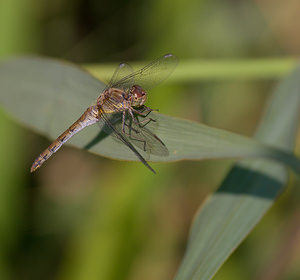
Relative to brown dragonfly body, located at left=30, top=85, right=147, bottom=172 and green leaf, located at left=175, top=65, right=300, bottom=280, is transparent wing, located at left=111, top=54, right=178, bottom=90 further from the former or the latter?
green leaf, located at left=175, top=65, right=300, bottom=280

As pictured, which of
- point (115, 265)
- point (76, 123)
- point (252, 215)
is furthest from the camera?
point (115, 265)

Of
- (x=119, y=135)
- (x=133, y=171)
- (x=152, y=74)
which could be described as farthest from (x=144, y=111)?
(x=133, y=171)

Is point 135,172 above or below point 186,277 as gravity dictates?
below

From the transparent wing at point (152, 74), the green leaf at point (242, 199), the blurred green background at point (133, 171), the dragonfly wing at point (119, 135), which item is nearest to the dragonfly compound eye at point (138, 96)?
the transparent wing at point (152, 74)

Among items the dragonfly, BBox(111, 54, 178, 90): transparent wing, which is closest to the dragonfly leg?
the dragonfly

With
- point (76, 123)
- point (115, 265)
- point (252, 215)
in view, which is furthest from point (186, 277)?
point (115, 265)

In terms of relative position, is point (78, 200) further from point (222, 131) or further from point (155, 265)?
point (222, 131)

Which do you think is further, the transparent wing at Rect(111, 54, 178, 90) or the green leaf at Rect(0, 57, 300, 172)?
the transparent wing at Rect(111, 54, 178, 90)

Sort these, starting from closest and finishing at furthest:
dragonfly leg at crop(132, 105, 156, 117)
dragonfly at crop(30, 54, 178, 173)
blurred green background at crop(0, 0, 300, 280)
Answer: dragonfly at crop(30, 54, 178, 173) < dragonfly leg at crop(132, 105, 156, 117) < blurred green background at crop(0, 0, 300, 280)
